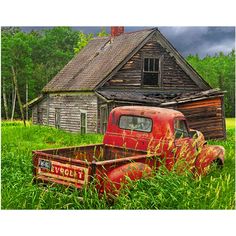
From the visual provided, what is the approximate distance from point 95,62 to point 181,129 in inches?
156

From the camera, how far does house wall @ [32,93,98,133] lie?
27.6ft

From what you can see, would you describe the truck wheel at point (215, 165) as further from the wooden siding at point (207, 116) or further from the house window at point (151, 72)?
the house window at point (151, 72)

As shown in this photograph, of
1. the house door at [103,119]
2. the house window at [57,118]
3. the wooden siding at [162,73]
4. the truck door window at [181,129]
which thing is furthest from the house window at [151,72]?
the truck door window at [181,129]

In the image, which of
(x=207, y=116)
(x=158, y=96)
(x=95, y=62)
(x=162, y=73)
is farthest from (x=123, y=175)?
(x=95, y=62)

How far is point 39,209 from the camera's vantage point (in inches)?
259

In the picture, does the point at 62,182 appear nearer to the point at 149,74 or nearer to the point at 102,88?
the point at 102,88

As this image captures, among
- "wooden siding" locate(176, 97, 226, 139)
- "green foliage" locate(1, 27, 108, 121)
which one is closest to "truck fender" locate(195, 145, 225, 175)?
"wooden siding" locate(176, 97, 226, 139)

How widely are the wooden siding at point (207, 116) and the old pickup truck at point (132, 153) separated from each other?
0.29 metres

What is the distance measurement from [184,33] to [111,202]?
285 cm

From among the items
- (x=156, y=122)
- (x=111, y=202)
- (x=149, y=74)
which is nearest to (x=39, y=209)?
(x=111, y=202)

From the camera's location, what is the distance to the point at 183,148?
7531mm

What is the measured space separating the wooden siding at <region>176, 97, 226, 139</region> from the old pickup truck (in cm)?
29

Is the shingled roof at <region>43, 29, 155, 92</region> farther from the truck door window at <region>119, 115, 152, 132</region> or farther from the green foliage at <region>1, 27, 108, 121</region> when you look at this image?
the truck door window at <region>119, 115, 152, 132</region>

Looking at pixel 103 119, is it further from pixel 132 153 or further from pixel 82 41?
pixel 82 41
